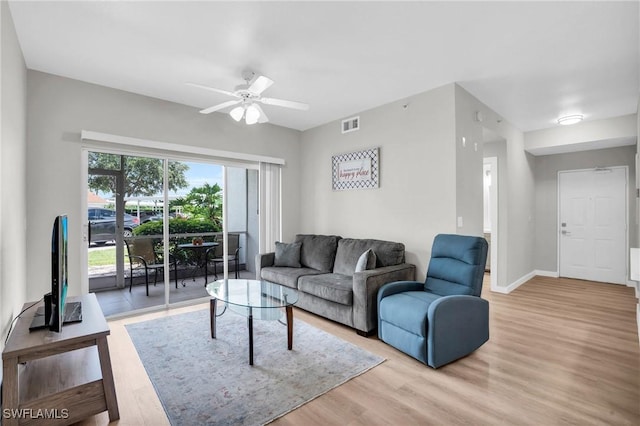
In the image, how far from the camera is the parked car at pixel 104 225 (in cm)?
357

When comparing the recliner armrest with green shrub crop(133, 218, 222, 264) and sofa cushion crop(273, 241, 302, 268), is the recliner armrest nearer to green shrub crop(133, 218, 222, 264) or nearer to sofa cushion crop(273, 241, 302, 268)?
sofa cushion crop(273, 241, 302, 268)

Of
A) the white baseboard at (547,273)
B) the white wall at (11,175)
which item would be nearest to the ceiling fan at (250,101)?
the white wall at (11,175)

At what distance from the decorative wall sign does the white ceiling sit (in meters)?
0.80

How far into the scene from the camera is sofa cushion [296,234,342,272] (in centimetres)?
422

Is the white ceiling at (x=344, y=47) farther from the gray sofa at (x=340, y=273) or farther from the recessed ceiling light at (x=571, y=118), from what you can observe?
the gray sofa at (x=340, y=273)

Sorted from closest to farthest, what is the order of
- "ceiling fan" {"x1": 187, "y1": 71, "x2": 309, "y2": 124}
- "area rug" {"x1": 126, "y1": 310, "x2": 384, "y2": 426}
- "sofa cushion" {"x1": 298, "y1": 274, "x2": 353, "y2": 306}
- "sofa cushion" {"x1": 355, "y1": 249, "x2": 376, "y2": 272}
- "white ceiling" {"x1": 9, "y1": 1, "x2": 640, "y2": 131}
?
1. "area rug" {"x1": 126, "y1": 310, "x2": 384, "y2": 426}
2. "white ceiling" {"x1": 9, "y1": 1, "x2": 640, "y2": 131}
3. "ceiling fan" {"x1": 187, "y1": 71, "x2": 309, "y2": 124}
4. "sofa cushion" {"x1": 298, "y1": 274, "x2": 353, "y2": 306}
5. "sofa cushion" {"x1": 355, "y1": 249, "x2": 376, "y2": 272}

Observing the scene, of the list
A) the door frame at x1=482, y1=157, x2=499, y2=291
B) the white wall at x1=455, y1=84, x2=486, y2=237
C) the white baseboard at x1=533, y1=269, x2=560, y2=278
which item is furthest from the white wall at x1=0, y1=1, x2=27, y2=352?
the white baseboard at x1=533, y1=269, x2=560, y2=278

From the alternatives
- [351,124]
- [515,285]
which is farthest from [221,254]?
[515,285]

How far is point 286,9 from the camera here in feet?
7.05

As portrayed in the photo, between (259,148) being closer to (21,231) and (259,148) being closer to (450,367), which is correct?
(21,231)

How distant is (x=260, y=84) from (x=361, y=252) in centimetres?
227

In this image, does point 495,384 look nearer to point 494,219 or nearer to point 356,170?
point 356,170

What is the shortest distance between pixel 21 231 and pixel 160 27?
7.09ft

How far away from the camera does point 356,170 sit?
4418 mm
